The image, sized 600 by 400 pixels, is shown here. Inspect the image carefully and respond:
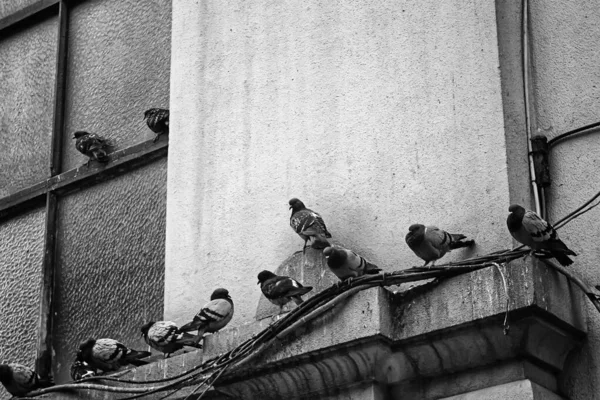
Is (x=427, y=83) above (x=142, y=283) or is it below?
above

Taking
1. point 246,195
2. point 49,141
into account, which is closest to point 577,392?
point 246,195

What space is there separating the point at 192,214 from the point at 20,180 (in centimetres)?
229

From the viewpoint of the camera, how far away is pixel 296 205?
25.7ft

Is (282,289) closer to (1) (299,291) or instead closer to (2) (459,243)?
(1) (299,291)

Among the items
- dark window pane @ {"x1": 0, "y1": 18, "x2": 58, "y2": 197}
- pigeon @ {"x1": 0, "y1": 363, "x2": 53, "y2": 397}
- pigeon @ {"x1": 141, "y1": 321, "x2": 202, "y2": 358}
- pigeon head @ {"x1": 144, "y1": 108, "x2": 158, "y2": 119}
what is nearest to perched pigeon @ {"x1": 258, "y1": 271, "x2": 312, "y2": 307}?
pigeon @ {"x1": 141, "y1": 321, "x2": 202, "y2": 358}

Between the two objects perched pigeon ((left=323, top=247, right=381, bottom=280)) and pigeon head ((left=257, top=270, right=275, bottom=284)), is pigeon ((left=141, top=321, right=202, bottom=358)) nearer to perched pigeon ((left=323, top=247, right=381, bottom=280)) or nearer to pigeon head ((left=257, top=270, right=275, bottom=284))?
pigeon head ((left=257, top=270, right=275, bottom=284))

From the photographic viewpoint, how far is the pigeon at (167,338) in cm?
789

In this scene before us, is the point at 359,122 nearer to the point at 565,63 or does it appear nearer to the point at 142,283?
the point at 565,63

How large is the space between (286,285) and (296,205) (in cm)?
52

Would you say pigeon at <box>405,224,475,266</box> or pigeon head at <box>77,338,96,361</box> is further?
pigeon head at <box>77,338,96,361</box>

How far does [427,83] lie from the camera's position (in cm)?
783

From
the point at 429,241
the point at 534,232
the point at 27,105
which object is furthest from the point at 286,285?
the point at 27,105

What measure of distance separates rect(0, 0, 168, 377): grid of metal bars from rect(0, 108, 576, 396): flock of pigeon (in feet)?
1.90

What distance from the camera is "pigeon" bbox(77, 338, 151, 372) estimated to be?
27.0 ft
